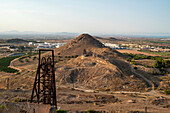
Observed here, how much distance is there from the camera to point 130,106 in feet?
66.7

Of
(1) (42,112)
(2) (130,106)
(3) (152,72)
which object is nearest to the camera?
(1) (42,112)

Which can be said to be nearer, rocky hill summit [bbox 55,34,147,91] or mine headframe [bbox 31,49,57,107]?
mine headframe [bbox 31,49,57,107]

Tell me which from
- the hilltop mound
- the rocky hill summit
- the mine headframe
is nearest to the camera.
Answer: the mine headframe

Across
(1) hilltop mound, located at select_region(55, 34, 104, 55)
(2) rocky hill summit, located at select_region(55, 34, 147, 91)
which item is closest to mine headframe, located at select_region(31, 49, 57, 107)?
(2) rocky hill summit, located at select_region(55, 34, 147, 91)

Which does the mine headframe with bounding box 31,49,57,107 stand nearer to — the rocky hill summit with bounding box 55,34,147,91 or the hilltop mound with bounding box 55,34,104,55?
the rocky hill summit with bounding box 55,34,147,91

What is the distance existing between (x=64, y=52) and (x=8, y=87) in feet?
92.5

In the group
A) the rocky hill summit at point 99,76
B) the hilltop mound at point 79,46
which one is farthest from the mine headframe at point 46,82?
the hilltop mound at point 79,46

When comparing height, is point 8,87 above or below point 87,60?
below

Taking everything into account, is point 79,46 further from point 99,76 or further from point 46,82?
point 46,82

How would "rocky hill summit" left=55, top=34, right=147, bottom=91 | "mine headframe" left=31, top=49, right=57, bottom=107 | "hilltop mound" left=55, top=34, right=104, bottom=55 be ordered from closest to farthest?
"mine headframe" left=31, top=49, right=57, bottom=107
"rocky hill summit" left=55, top=34, right=147, bottom=91
"hilltop mound" left=55, top=34, right=104, bottom=55

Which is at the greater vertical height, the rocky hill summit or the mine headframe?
the mine headframe

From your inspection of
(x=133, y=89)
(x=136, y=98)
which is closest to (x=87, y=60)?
(x=133, y=89)

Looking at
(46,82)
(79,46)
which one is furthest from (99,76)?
(79,46)

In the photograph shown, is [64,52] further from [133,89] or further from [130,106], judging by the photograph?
[130,106]
